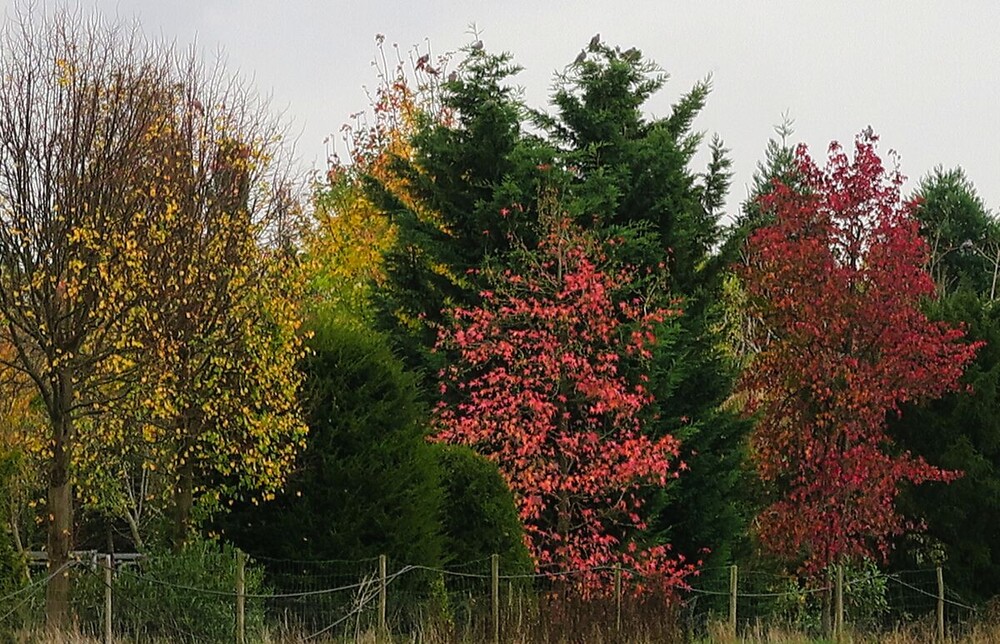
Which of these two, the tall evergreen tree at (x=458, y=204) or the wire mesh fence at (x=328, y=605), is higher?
the tall evergreen tree at (x=458, y=204)

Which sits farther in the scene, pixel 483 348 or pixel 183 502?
pixel 483 348

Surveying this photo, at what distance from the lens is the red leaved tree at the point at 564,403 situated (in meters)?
20.1

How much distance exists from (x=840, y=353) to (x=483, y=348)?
5.61 metres

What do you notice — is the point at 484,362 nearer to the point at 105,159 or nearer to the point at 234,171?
the point at 234,171

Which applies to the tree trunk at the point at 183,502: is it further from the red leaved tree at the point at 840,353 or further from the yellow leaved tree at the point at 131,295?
the red leaved tree at the point at 840,353

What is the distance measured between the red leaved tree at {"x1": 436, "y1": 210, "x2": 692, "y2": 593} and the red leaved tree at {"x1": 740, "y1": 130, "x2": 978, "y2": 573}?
1901 millimetres

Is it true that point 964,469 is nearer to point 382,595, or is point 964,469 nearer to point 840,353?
point 840,353

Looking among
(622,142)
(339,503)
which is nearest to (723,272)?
(622,142)

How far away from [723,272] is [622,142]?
2.83 meters

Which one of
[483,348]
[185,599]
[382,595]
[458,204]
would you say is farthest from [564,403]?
[185,599]

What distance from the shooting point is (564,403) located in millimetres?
20688

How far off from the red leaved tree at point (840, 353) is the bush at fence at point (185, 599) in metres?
9.52

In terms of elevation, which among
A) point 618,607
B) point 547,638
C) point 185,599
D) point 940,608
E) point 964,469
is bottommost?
point 940,608

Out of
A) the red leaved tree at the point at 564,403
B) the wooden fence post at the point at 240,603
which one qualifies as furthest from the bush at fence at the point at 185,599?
the red leaved tree at the point at 564,403
